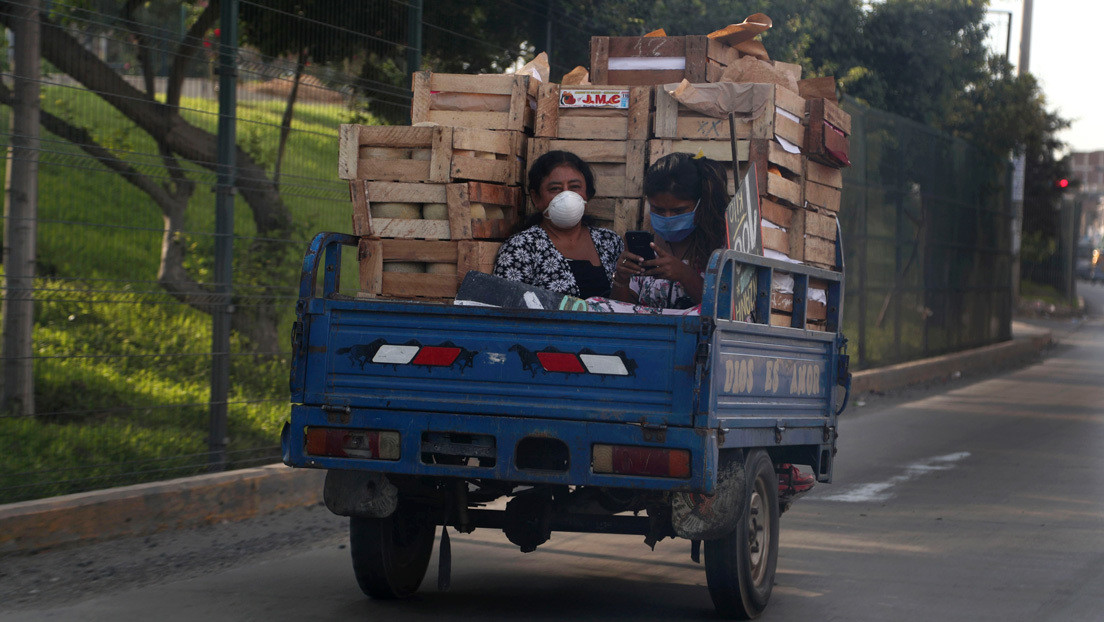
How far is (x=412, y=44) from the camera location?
10.5 m

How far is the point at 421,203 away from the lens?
658cm

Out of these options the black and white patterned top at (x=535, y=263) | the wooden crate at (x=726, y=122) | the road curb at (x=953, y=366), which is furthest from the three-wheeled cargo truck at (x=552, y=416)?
the road curb at (x=953, y=366)

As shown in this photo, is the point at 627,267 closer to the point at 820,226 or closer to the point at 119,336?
the point at 820,226

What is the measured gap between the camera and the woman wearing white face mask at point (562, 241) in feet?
21.7

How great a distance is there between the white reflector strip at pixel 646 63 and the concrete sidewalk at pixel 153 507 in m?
3.31

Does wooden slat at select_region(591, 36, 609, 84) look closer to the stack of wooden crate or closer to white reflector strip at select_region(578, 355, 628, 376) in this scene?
the stack of wooden crate

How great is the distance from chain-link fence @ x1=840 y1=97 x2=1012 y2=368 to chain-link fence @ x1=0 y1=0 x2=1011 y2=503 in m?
9.06

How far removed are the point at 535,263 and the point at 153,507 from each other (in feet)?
9.07

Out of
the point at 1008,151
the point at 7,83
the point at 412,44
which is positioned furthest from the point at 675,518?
the point at 1008,151

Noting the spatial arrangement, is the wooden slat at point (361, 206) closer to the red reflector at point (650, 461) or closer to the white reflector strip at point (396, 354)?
the white reflector strip at point (396, 354)

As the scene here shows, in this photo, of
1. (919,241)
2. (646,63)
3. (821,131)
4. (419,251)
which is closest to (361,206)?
(419,251)

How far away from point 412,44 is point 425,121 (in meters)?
3.53

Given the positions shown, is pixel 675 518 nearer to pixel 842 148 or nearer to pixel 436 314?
pixel 436 314

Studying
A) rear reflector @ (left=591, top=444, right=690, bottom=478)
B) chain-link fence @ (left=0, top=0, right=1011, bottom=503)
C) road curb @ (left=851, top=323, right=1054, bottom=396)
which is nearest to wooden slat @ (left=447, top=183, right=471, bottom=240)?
rear reflector @ (left=591, top=444, right=690, bottom=478)
